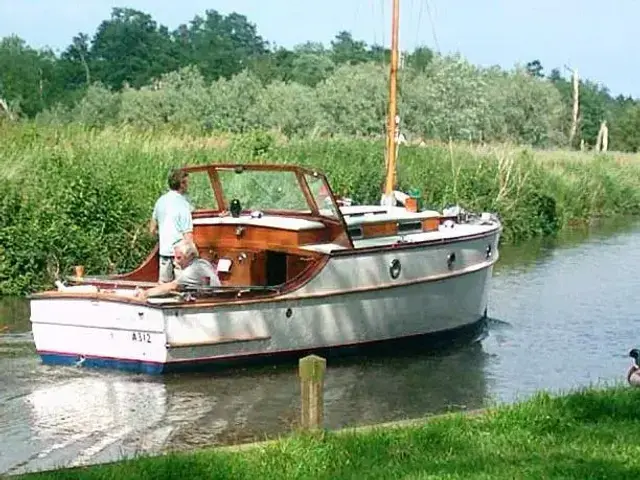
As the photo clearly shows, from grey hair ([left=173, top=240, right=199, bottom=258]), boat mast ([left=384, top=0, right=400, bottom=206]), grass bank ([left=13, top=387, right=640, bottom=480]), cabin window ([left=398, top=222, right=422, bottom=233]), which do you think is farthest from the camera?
boat mast ([left=384, top=0, right=400, bottom=206])

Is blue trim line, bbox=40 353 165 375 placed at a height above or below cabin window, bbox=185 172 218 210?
below

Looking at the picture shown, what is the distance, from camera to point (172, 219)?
47.6ft

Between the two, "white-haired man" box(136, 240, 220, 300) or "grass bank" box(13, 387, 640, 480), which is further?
"white-haired man" box(136, 240, 220, 300)

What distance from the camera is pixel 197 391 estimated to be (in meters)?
13.4

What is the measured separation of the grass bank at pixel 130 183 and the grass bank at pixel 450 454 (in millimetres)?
11207

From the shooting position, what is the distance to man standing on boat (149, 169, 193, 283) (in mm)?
14461

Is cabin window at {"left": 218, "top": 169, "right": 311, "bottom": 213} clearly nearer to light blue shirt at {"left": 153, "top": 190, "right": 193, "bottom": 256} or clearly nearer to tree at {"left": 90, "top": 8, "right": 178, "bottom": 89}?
light blue shirt at {"left": 153, "top": 190, "right": 193, "bottom": 256}

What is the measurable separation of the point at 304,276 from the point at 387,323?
1.67m

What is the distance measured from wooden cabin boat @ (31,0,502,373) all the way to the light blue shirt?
57 cm

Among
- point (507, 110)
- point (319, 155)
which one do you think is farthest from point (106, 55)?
point (319, 155)

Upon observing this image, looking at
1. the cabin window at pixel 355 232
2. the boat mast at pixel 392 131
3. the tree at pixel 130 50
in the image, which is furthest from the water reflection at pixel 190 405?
the tree at pixel 130 50

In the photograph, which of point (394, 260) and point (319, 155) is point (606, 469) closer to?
point (394, 260)

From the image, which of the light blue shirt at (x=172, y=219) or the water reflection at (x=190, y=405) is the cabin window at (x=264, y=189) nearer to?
the light blue shirt at (x=172, y=219)

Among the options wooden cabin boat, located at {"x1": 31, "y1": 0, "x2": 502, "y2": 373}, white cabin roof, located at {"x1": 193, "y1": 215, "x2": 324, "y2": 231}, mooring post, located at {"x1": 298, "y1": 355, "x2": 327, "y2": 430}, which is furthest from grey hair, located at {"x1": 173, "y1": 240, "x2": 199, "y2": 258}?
mooring post, located at {"x1": 298, "y1": 355, "x2": 327, "y2": 430}
